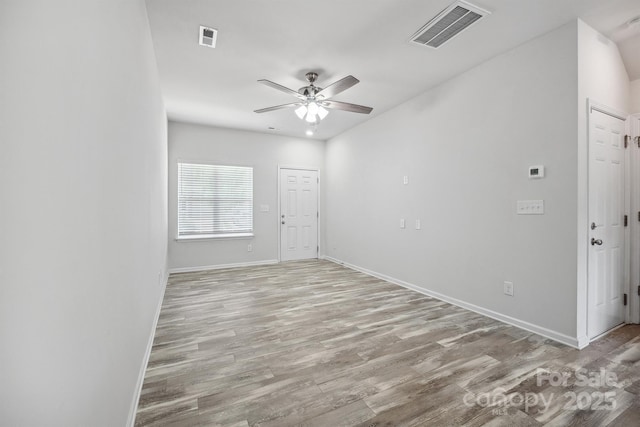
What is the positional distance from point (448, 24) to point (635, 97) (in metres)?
2.33

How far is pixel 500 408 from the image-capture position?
1732 mm

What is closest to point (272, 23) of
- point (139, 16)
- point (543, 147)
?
point (139, 16)

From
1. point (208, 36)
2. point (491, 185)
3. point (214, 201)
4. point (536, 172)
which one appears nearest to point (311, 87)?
point (208, 36)

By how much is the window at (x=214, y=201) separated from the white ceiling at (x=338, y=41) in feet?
5.71

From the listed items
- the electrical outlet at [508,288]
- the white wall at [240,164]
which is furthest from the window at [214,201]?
the electrical outlet at [508,288]

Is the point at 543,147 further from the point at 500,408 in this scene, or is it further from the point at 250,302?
the point at 250,302

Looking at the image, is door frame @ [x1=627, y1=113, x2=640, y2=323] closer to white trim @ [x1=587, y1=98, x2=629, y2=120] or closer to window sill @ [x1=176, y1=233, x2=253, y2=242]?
white trim @ [x1=587, y1=98, x2=629, y2=120]

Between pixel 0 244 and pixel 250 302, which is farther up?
pixel 0 244

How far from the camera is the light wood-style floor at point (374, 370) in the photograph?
1684 mm

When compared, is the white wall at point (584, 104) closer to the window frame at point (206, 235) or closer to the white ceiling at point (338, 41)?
the white ceiling at point (338, 41)

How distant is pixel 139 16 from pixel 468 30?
2752mm

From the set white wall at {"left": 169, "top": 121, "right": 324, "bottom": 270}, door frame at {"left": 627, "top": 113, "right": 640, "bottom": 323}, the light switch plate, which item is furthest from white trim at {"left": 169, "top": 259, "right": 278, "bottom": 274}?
door frame at {"left": 627, "top": 113, "right": 640, "bottom": 323}

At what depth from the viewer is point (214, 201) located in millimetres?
5645

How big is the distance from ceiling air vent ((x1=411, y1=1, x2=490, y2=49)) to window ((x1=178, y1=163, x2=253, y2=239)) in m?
4.19
